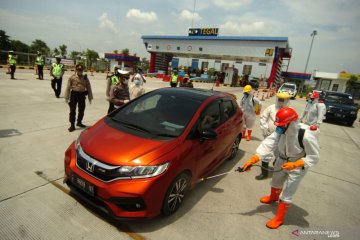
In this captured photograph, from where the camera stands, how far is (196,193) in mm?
3631

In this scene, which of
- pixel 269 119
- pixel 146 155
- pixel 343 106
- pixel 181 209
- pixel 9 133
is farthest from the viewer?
pixel 343 106

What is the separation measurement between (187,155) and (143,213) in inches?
35.8

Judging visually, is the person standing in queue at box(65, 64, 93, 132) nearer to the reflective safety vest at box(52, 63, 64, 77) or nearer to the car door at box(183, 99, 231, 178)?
the car door at box(183, 99, 231, 178)

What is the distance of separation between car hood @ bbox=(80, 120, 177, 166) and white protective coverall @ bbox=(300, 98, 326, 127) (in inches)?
243

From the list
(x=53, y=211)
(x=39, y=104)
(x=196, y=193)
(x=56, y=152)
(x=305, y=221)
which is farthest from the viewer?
(x=39, y=104)

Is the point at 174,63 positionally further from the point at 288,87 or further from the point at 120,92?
the point at 120,92

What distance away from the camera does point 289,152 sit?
3.05 meters

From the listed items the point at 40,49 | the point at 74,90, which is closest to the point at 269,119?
the point at 74,90

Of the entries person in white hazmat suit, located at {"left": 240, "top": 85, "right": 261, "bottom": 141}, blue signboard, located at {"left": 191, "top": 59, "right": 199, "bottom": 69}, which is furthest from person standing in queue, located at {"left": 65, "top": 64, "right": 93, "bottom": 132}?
blue signboard, located at {"left": 191, "top": 59, "right": 199, "bottom": 69}

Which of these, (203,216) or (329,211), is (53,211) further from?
(329,211)

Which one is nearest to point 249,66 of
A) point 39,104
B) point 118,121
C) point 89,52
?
point 39,104

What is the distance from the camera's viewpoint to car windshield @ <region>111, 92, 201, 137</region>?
10.6 feet

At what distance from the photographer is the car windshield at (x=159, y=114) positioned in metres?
3.24

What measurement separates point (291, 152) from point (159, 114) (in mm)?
2027
